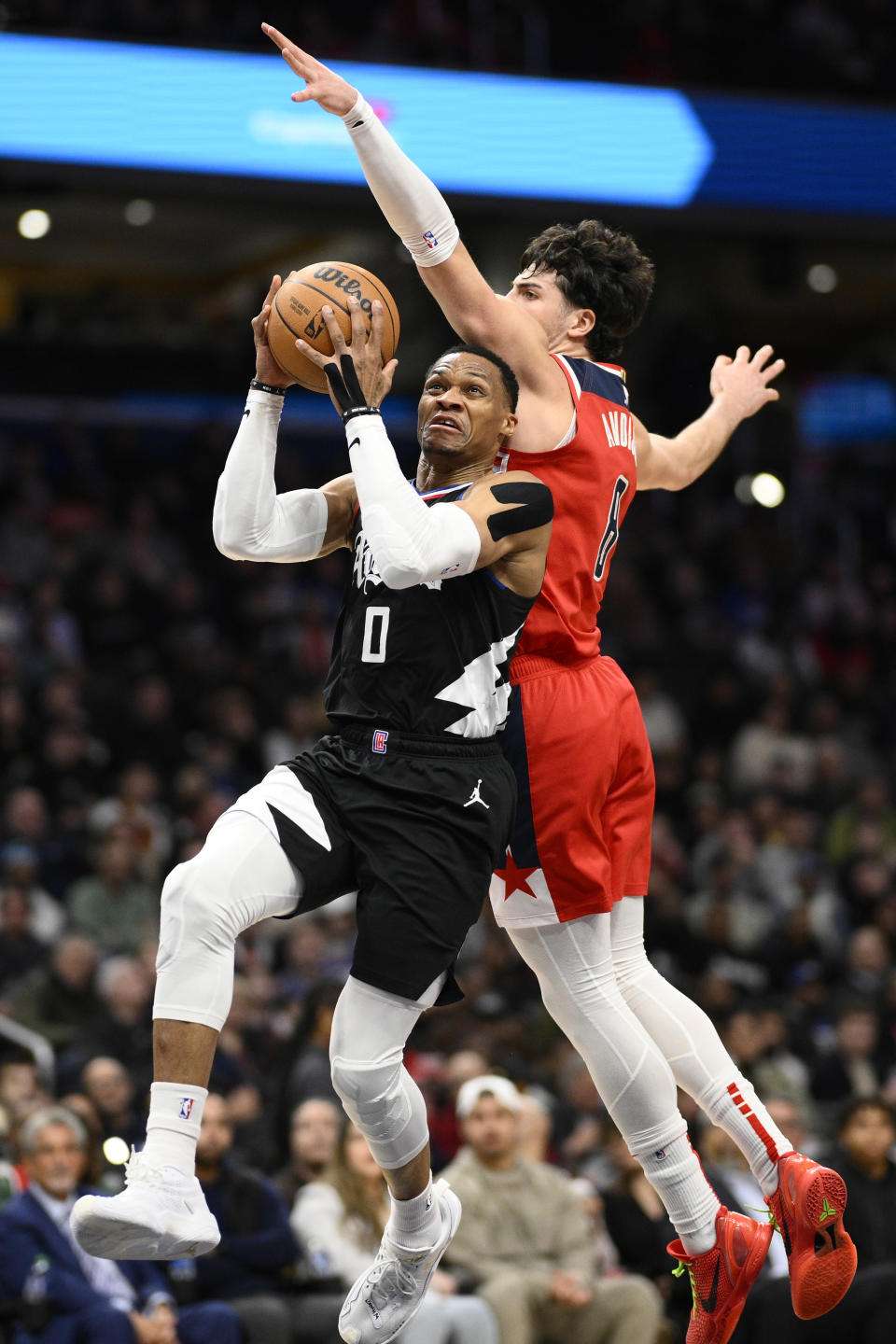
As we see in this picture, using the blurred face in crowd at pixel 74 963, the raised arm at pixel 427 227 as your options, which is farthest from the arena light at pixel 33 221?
the raised arm at pixel 427 227

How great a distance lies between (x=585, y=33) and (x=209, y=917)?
1115 centimetres

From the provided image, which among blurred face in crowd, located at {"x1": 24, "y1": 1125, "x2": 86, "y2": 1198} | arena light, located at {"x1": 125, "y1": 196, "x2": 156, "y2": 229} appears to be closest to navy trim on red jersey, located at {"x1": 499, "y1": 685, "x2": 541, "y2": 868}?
blurred face in crowd, located at {"x1": 24, "y1": 1125, "x2": 86, "y2": 1198}

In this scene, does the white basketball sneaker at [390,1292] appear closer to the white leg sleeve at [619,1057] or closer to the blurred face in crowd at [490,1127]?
the white leg sleeve at [619,1057]

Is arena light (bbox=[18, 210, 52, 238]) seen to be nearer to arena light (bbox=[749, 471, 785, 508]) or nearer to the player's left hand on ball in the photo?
arena light (bbox=[749, 471, 785, 508])

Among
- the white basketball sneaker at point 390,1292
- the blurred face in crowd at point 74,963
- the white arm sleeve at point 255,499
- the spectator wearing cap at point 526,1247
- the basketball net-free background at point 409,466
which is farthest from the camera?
the basketball net-free background at point 409,466

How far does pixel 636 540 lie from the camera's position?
56.4 ft

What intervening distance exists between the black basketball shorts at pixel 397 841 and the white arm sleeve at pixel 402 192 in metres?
1.23

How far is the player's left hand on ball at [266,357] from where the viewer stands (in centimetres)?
434

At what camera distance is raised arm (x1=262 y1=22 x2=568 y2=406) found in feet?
14.1

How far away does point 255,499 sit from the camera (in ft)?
14.4

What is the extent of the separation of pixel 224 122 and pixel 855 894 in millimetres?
6927

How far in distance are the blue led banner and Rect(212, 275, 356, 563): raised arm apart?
6.54 m

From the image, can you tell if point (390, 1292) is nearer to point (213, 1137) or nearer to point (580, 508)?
point (580, 508)

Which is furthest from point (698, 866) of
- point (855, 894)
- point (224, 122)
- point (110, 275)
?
point (110, 275)
